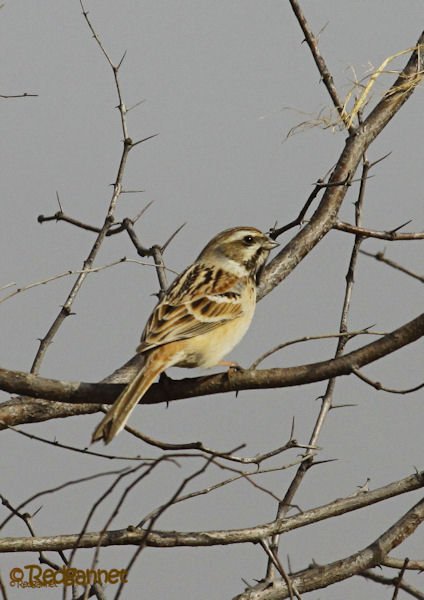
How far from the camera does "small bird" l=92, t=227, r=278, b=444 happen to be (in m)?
5.03

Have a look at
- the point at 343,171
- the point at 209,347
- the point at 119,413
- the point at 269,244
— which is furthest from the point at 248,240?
the point at 119,413

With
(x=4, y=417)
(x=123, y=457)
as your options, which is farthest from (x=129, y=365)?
(x=123, y=457)

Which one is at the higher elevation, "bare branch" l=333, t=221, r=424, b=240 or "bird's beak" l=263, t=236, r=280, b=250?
"bird's beak" l=263, t=236, r=280, b=250

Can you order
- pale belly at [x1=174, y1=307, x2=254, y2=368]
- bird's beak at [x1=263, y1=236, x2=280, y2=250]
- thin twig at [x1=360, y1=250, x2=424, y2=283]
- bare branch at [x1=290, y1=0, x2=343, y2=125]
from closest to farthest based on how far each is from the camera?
thin twig at [x1=360, y1=250, x2=424, y2=283] < pale belly at [x1=174, y1=307, x2=254, y2=368] < bird's beak at [x1=263, y1=236, x2=280, y2=250] < bare branch at [x1=290, y1=0, x2=343, y2=125]

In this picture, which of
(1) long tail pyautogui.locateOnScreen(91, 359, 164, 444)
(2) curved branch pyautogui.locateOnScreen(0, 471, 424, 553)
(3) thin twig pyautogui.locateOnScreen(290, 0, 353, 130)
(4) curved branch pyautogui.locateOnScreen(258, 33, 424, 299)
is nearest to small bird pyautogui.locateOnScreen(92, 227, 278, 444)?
(1) long tail pyautogui.locateOnScreen(91, 359, 164, 444)

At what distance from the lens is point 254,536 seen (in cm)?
507

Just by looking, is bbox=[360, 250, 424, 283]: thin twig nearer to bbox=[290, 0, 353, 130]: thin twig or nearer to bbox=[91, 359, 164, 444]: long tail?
bbox=[91, 359, 164, 444]: long tail

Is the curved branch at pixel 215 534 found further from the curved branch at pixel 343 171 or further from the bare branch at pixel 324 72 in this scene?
the bare branch at pixel 324 72

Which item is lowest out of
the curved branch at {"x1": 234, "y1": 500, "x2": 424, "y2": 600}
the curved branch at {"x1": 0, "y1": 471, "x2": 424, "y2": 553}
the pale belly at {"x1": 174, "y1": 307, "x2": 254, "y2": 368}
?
the curved branch at {"x1": 234, "y1": 500, "x2": 424, "y2": 600}

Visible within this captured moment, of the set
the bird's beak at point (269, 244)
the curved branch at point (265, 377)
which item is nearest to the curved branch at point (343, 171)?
the bird's beak at point (269, 244)

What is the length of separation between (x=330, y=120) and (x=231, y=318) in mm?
1810

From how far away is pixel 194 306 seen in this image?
5996mm

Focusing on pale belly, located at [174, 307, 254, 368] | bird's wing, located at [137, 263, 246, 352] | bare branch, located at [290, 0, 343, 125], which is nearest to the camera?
bird's wing, located at [137, 263, 246, 352]

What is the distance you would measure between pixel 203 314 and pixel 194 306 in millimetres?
98
